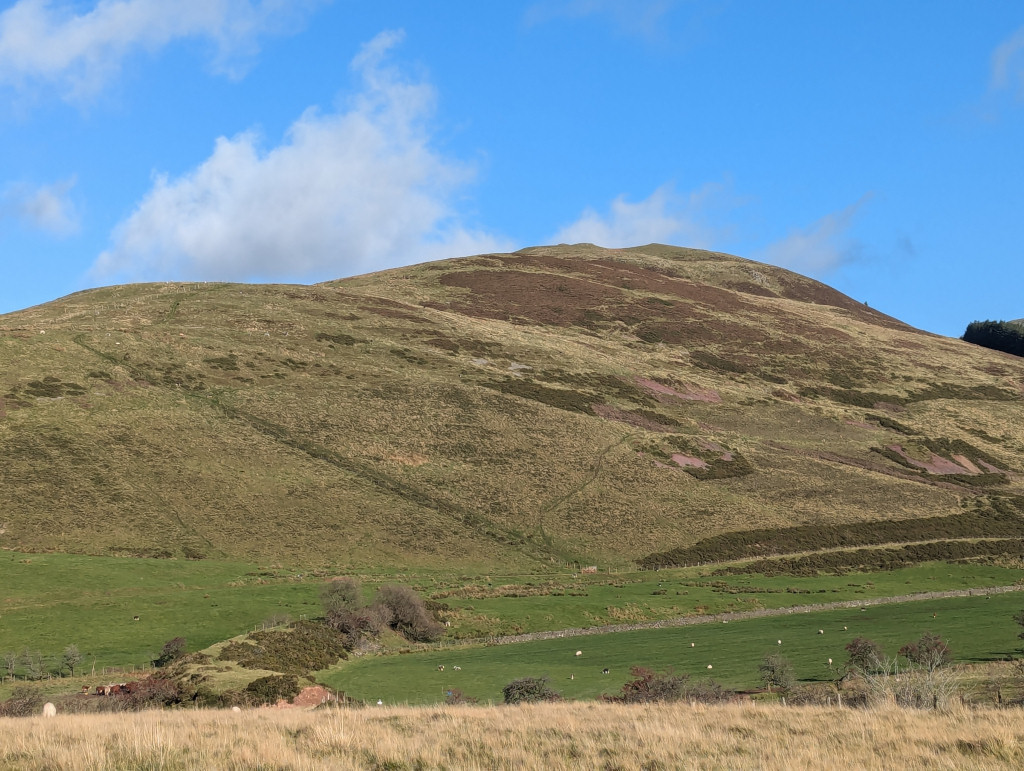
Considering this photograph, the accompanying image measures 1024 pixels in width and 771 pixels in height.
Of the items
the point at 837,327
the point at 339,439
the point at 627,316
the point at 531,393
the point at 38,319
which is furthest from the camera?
the point at 837,327

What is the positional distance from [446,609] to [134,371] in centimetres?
5875

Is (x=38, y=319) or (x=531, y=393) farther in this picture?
(x=38, y=319)

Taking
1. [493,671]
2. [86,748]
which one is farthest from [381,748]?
[493,671]

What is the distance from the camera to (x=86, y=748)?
12.9 meters

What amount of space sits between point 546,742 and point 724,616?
4360 cm

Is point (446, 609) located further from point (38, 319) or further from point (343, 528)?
point (38, 319)

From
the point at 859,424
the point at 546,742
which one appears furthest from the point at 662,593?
the point at 859,424

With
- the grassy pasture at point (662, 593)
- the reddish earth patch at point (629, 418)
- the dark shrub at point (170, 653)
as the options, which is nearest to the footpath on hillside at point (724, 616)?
the grassy pasture at point (662, 593)

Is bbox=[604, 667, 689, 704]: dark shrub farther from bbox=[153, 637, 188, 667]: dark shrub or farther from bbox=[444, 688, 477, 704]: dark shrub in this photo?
bbox=[153, 637, 188, 667]: dark shrub

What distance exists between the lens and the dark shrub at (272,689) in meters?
32.4

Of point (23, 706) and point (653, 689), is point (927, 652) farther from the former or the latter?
point (23, 706)

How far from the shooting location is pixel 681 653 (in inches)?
1668

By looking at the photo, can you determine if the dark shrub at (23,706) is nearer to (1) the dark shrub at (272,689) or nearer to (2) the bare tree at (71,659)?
(1) the dark shrub at (272,689)

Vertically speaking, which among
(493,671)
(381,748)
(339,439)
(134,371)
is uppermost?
(134,371)
